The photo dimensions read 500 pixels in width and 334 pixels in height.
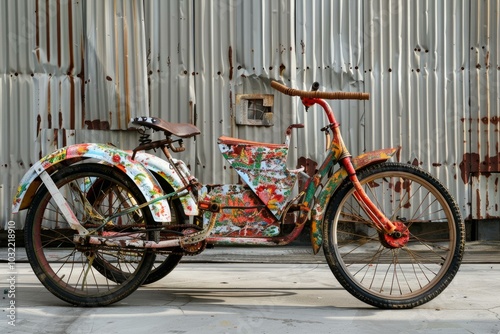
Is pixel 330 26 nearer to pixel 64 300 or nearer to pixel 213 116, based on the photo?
pixel 213 116

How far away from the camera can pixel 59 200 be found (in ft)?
14.9

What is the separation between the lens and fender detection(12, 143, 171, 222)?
444 centimetres

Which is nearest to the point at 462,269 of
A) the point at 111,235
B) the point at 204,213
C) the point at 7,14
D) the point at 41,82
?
the point at 204,213

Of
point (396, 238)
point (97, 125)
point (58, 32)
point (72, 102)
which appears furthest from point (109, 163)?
point (58, 32)

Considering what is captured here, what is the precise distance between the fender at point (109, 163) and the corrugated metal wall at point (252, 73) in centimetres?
234

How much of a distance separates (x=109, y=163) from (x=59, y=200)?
1.30 feet

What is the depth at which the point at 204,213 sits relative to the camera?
14.9ft

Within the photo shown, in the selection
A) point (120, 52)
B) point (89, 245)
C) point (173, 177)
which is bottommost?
point (89, 245)

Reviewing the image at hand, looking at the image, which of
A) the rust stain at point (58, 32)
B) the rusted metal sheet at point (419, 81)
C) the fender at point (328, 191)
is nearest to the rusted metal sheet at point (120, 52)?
the rust stain at point (58, 32)

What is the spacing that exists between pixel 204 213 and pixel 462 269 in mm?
2472

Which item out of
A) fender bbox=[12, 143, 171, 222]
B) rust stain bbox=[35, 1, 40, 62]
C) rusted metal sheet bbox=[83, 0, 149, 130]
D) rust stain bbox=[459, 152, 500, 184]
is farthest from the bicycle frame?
rust stain bbox=[459, 152, 500, 184]

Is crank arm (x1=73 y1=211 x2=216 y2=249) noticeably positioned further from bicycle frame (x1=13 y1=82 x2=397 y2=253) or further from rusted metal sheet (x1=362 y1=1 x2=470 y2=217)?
rusted metal sheet (x1=362 y1=1 x2=470 y2=217)

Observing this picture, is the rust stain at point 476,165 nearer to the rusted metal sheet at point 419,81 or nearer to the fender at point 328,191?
the rusted metal sheet at point 419,81

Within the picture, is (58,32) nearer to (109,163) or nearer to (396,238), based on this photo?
(109,163)
